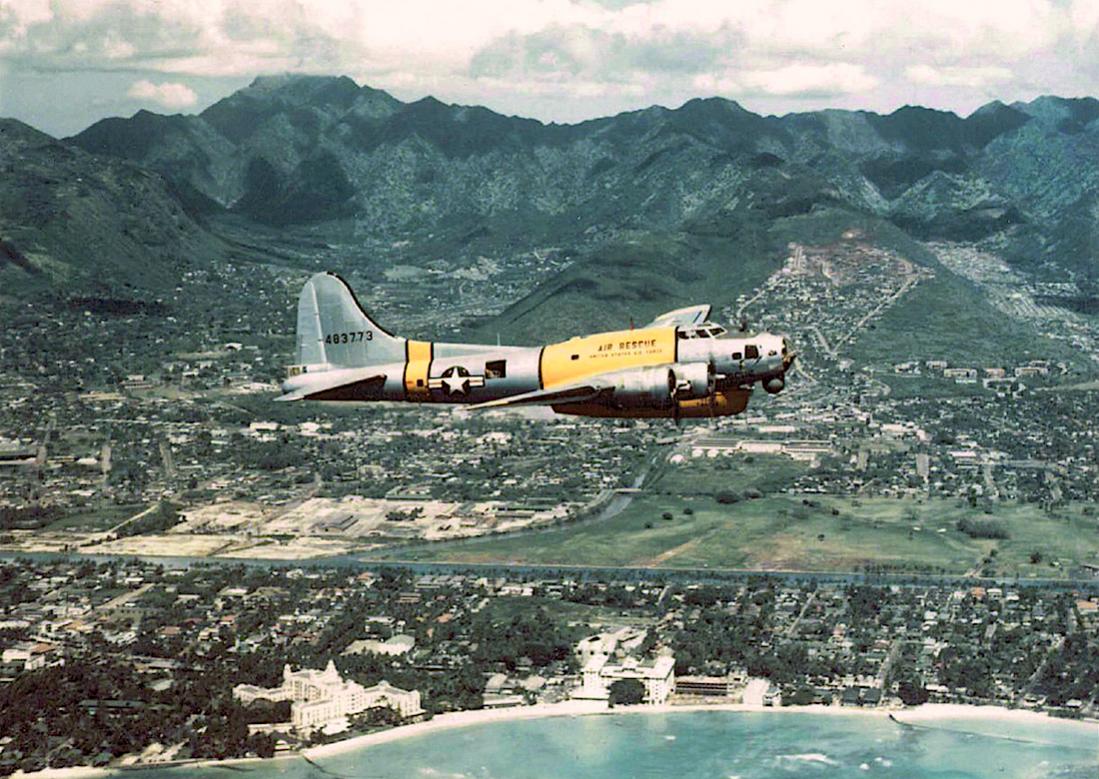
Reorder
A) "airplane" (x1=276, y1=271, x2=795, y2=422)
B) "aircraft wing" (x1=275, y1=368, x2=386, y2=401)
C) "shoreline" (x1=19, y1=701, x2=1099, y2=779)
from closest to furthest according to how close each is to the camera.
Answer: "airplane" (x1=276, y1=271, x2=795, y2=422), "aircraft wing" (x1=275, y1=368, x2=386, y2=401), "shoreline" (x1=19, y1=701, x2=1099, y2=779)

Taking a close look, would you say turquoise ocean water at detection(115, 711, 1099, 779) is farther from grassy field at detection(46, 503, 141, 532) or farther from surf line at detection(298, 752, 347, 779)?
grassy field at detection(46, 503, 141, 532)

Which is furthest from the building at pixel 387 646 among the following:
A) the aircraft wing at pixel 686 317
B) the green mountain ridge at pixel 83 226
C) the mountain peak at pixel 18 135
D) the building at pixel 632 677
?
the mountain peak at pixel 18 135

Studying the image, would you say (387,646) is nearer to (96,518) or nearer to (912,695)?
(912,695)

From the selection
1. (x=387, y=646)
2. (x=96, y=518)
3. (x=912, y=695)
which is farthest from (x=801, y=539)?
(x=96, y=518)

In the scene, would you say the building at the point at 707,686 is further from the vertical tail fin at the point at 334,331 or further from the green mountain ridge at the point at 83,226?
the green mountain ridge at the point at 83,226

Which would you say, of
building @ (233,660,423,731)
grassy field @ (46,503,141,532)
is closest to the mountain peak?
grassy field @ (46,503,141,532)

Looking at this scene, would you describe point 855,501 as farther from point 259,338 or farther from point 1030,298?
point 1030,298
